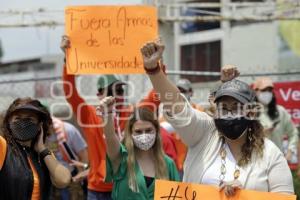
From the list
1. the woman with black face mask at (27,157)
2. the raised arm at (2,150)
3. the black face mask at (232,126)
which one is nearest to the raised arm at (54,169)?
the woman with black face mask at (27,157)

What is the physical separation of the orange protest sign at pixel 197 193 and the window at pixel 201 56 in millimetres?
25672

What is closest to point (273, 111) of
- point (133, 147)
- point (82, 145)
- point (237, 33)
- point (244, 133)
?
point (82, 145)

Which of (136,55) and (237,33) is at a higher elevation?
(237,33)

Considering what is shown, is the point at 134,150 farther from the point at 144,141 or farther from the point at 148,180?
the point at 148,180

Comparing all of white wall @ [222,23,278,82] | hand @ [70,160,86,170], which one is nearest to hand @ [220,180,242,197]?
hand @ [70,160,86,170]

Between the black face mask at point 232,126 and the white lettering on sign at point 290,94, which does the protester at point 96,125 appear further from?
the white lettering on sign at point 290,94

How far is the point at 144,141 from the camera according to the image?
4.84m

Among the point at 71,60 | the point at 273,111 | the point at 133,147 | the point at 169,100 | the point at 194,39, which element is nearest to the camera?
the point at 169,100

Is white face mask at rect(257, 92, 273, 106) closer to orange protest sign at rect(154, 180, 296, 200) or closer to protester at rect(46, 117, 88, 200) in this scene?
protester at rect(46, 117, 88, 200)

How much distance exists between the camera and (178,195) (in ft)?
11.8

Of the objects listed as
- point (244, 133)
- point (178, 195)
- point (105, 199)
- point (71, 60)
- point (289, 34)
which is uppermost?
point (289, 34)

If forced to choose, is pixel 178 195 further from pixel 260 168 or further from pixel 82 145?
pixel 82 145

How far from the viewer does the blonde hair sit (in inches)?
184

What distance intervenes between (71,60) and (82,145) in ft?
5.15
